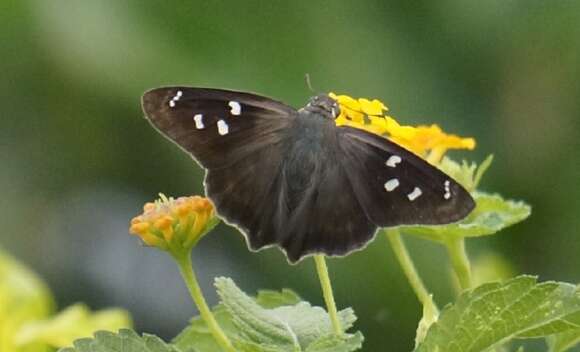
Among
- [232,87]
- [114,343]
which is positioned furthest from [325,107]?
[232,87]

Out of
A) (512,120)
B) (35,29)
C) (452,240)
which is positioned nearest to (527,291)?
(452,240)

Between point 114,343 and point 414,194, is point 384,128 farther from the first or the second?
point 114,343

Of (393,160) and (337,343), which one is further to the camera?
(393,160)

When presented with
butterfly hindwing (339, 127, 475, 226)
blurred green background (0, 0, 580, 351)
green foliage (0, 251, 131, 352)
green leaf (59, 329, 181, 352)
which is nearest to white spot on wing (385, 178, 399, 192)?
butterfly hindwing (339, 127, 475, 226)

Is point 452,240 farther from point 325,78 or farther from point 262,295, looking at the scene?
point 325,78

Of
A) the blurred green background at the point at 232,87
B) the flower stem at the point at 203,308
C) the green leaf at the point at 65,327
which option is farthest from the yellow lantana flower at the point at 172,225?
the blurred green background at the point at 232,87

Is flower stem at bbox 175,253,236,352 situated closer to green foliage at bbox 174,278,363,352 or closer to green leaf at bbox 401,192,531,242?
green foliage at bbox 174,278,363,352

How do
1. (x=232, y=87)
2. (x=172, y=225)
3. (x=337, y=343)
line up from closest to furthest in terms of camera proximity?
(x=337, y=343) < (x=172, y=225) < (x=232, y=87)
